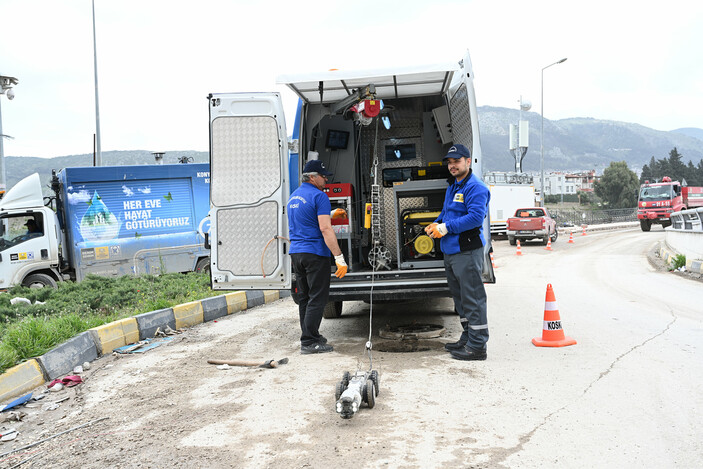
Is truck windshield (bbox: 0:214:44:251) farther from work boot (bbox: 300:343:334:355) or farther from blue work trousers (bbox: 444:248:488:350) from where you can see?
blue work trousers (bbox: 444:248:488:350)

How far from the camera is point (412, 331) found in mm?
6723

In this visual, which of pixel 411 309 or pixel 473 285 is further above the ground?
pixel 473 285

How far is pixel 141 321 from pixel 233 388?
9.86 feet

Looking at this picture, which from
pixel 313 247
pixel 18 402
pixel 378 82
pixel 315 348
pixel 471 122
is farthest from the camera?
pixel 378 82

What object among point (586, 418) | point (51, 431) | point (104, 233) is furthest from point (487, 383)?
point (104, 233)

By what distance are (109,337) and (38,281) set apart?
7.44m

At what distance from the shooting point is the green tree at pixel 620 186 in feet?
288

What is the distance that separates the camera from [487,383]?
185 inches

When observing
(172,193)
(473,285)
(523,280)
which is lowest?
(523,280)

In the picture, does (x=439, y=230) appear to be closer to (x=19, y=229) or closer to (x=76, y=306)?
(x=76, y=306)

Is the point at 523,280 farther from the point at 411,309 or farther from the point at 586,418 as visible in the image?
the point at 586,418

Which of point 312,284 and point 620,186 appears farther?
point 620,186

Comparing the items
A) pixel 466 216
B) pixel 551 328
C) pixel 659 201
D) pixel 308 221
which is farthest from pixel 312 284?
pixel 659 201

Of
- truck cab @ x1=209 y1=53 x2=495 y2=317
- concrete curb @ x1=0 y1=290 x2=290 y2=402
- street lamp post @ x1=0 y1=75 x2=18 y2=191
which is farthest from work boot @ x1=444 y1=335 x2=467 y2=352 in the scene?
street lamp post @ x1=0 y1=75 x2=18 y2=191
